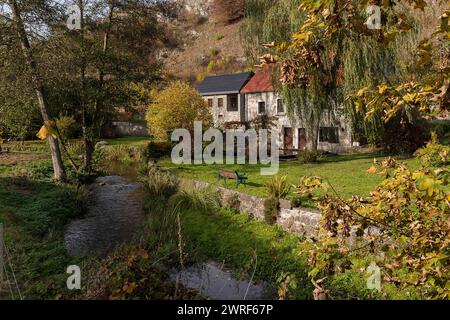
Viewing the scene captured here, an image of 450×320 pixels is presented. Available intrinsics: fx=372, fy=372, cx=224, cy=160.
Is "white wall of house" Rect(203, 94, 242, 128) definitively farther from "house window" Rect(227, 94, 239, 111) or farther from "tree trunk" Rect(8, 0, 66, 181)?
"tree trunk" Rect(8, 0, 66, 181)

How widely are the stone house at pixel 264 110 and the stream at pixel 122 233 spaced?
393 inches

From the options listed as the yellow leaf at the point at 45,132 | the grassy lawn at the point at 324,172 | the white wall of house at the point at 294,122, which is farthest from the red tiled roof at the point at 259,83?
the yellow leaf at the point at 45,132

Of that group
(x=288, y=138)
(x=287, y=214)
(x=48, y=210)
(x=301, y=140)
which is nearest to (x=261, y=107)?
(x=288, y=138)

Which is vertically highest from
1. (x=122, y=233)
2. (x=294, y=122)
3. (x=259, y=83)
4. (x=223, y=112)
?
(x=259, y=83)

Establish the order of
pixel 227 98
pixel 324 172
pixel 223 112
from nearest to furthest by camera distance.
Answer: pixel 324 172 → pixel 227 98 → pixel 223 112

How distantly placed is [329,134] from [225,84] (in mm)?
13621

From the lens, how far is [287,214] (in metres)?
11.3

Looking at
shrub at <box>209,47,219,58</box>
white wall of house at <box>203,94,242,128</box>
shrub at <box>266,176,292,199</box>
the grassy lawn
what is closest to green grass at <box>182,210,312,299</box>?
shrub at <box>266,176,292,199</box>

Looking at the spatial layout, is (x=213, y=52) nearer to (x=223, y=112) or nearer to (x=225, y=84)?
(x=225, y=84)

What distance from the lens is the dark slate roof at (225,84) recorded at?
32.7m

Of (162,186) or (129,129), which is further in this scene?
(129,129)

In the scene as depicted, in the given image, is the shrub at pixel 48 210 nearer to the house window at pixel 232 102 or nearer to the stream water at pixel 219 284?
the stream water at pixel 219 284
